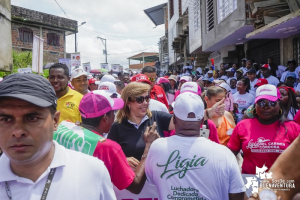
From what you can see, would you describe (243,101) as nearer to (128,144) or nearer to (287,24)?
(287,24)

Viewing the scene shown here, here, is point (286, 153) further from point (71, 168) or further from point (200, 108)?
point (71, 168)

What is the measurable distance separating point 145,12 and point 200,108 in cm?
3582

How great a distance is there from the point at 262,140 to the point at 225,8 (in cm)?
1001

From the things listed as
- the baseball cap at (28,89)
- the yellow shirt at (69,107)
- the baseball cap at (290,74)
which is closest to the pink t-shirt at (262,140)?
the yellow shirt at (69,107)

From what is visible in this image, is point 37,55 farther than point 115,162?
Yes

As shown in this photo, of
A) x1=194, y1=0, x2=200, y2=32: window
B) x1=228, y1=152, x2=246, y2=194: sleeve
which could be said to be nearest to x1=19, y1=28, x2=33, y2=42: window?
x1=194, y1=0, x2=200, y2=32: window

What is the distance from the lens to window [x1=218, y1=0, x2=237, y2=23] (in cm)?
1087

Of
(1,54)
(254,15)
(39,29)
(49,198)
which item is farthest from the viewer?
(39,29)

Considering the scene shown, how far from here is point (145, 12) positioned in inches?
1437

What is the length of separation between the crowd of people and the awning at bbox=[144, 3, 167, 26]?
33.9m

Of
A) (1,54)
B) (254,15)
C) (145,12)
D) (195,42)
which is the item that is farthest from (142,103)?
(145,12)

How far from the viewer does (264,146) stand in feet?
9.80

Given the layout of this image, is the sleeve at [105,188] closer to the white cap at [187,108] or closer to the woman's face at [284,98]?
the white cap at [187,108]

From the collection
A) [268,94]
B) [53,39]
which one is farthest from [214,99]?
[53,39]
